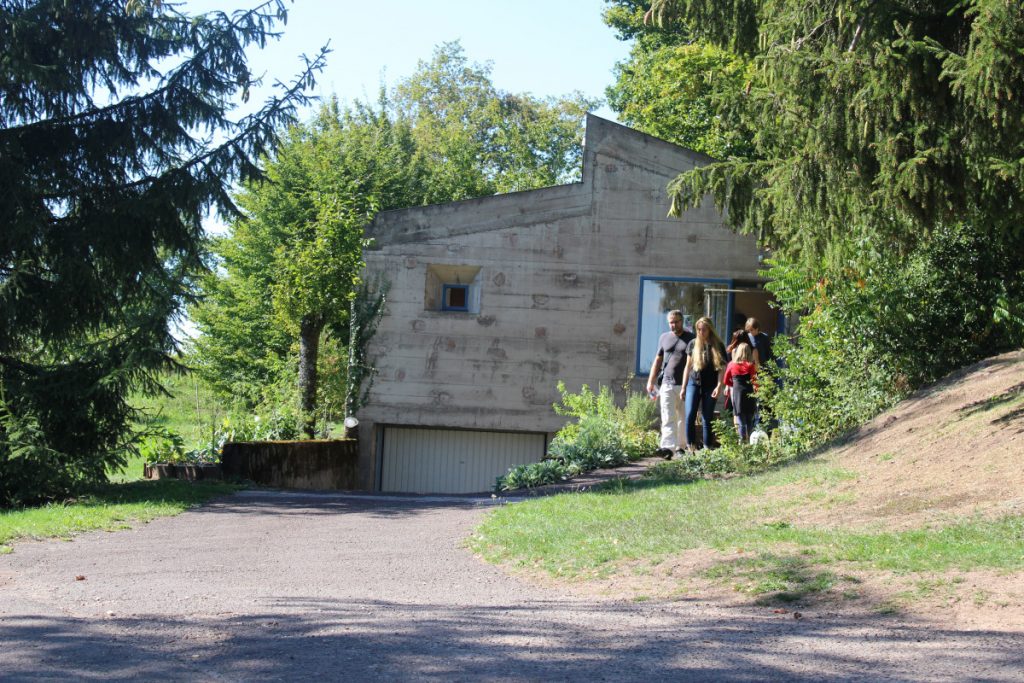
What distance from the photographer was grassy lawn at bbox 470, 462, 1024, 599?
6.91 meters

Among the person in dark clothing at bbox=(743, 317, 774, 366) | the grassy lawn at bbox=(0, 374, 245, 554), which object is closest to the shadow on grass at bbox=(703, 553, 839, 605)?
the grassy lawn at bbox=(0, 374, 245, 554)

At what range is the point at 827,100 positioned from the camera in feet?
32.5

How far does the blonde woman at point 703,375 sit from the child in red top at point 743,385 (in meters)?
0.22

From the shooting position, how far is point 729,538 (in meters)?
8.29

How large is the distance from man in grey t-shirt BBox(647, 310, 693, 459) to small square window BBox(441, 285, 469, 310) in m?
6.15

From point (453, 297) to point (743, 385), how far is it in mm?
7667

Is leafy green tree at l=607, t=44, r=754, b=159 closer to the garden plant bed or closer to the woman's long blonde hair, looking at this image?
the woman's long blonde hair

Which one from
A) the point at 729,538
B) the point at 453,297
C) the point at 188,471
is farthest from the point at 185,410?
the point at 729,538

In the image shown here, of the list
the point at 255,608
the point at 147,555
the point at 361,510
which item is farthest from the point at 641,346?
the point at 255,608

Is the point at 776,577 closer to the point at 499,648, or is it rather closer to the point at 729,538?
the point at 729,538

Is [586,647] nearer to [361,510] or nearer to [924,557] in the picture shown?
[924,557]

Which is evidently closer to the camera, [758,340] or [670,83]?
[758,340]

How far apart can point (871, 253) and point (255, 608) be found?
8.96 metres

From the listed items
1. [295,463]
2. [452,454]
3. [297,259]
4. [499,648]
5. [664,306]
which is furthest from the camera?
[297,259]
